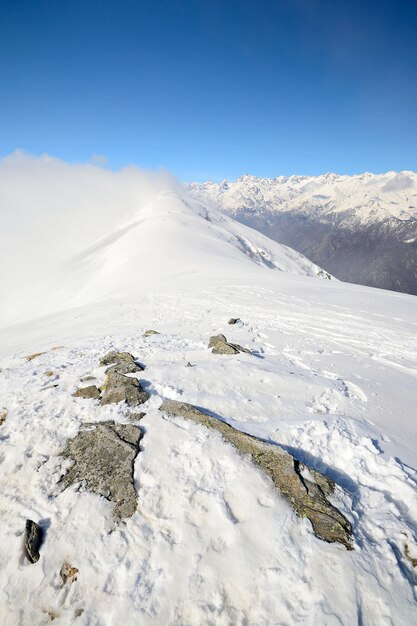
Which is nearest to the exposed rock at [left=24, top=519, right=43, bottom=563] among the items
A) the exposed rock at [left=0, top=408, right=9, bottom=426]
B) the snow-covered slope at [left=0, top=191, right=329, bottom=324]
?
the exposed rock at [left=0, top=408, right=9, bottom=426]

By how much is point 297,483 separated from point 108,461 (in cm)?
378

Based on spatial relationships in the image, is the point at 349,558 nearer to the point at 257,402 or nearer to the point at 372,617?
the point at 372,617

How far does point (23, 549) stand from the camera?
484 cm

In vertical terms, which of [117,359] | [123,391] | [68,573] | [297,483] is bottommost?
[68,573]

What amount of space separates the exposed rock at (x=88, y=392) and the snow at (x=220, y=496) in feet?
1.22

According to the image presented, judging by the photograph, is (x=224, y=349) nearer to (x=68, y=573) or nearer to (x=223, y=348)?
(x=223, y=348)

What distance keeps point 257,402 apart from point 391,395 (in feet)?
15.1

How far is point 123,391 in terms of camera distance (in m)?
8.64

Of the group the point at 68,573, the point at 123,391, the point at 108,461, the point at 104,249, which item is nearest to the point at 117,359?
the point at 123,391

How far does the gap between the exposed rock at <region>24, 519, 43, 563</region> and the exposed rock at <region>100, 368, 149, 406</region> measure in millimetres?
3448

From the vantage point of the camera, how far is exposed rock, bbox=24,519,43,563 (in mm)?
4766

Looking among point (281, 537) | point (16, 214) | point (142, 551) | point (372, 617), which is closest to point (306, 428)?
point (281, 537)

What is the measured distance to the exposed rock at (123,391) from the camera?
844 centimetres

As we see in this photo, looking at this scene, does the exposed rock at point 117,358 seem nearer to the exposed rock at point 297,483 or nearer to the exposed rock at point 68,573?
the exposed rock at point 297,483
